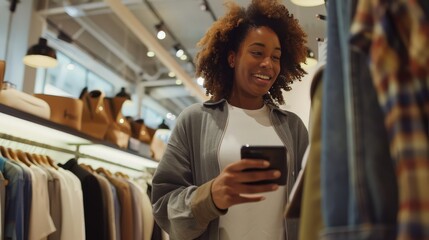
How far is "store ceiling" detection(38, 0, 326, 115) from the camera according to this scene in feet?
14.8

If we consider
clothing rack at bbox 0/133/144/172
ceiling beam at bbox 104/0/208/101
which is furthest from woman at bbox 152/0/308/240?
ceiling beam at bbox 104/0/208/101

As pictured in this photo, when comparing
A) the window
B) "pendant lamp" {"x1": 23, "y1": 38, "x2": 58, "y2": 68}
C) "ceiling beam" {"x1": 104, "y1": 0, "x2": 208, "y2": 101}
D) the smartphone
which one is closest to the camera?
the smartphone

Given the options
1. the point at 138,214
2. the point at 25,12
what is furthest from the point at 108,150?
the point at 25,12

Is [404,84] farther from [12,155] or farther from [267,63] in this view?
[12,155]

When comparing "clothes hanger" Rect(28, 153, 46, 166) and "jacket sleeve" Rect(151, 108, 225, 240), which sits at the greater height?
"clothes hanger" Rect(28, 153, 46, 166)

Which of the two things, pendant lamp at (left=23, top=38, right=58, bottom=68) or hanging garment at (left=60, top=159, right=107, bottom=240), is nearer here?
hanging garment at (left=60, top=159, right=107, bottom=240)

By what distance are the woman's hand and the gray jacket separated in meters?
0.06

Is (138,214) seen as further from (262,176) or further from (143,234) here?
(262,176)

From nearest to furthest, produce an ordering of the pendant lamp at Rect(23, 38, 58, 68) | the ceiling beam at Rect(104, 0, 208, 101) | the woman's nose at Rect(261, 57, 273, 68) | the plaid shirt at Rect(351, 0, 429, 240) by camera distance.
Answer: the plaid shirt at Rect(351, 0, 429, 240) → the woman's nose at Rect(261, 57, 273, 68) → the pendant lamp at Rect(23, 38, 58, 68) → the ceiling beam at Rect(104, 0, 208, 101)

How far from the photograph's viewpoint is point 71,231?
248cm

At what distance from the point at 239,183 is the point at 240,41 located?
615mm

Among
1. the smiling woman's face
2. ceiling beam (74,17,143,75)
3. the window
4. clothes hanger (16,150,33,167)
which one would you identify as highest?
ceiling beam (74,17,143,75)

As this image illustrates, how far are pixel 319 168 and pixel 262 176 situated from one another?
1.06 feet

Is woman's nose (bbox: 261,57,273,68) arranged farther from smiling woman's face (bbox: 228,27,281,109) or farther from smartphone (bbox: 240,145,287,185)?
smartphone (bbox: 240,145,287,185)
